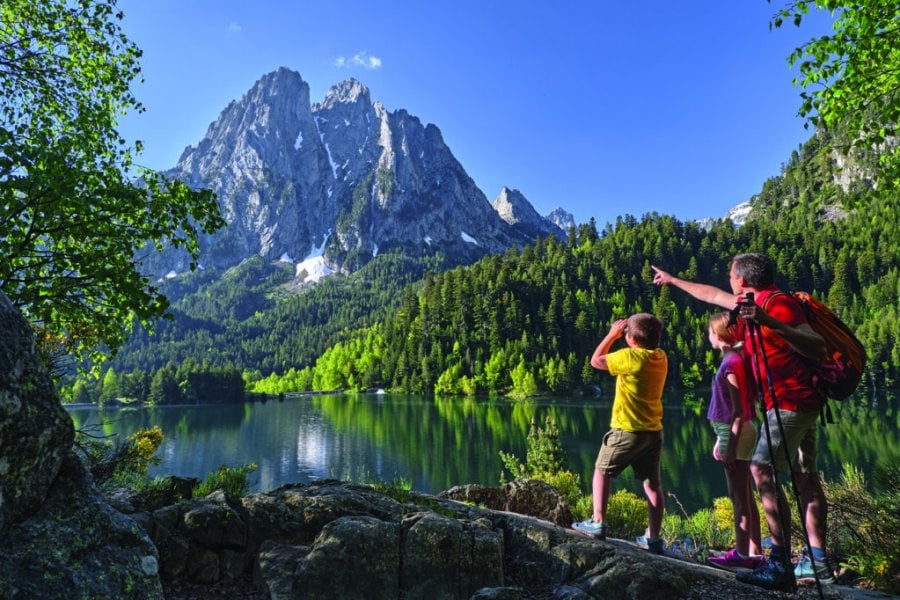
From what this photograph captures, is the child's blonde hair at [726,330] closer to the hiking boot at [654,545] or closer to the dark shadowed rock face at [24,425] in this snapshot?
the hiking boot at [654,545]

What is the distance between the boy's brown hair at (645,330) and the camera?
18.8 feet

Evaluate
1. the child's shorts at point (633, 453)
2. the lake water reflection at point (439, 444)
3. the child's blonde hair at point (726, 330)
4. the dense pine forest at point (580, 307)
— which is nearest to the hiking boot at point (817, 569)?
the child's shorts at point (633, 453)

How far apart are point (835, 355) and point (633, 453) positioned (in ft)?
7.27

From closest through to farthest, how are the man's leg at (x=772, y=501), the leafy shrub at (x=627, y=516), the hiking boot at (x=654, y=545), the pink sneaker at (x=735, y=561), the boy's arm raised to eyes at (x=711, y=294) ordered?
the boy's arm raised to eyes at (x=711, y=294), the man's leg at (x=772, y=501), the pink sneaker at (x=735, y=561), the hiking boot at (x=654, y=545), the leafy shrub at (x=627, y=516)

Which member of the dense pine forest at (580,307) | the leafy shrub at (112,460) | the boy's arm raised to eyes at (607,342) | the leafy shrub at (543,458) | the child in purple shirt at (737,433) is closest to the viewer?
the child in purple shirt at (737,433)

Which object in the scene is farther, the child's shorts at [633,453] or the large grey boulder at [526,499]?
the large grey boulder at [526,499]

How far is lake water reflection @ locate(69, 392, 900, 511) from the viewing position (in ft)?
111

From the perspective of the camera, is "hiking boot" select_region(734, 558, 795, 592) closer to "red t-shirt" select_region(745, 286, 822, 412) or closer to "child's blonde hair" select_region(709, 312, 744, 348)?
"red t-shirt" select_region(745, 286, 822, 412)

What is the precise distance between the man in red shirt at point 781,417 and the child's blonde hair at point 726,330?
0.83 metres

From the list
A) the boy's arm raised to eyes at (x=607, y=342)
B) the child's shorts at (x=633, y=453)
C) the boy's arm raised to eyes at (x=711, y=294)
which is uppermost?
the boy's arm raised to eyes at (x=711, y=294)

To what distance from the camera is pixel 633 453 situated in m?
5.58

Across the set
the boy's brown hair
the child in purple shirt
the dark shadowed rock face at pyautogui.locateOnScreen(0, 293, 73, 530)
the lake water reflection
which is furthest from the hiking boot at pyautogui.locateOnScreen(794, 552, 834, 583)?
the lake water reflection

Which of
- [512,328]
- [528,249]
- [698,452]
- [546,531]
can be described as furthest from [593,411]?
[528,249]

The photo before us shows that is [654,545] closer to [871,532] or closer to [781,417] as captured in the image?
[781,417]
